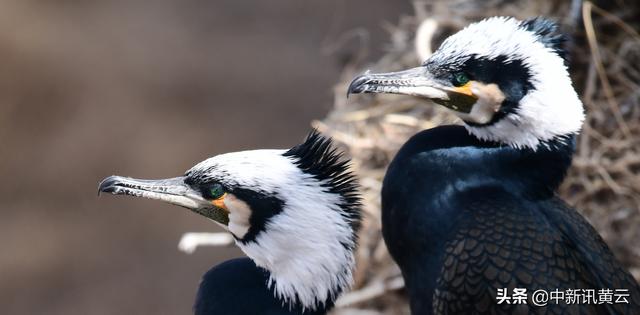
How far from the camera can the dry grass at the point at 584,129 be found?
3.06 meters

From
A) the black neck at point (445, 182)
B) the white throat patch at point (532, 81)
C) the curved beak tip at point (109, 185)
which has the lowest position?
the black neck at point (445, 182)

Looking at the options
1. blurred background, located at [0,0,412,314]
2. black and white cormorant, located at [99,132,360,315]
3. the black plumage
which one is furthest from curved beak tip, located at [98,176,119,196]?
blurred background, located at [0,0,412,314]

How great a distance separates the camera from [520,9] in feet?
11.4

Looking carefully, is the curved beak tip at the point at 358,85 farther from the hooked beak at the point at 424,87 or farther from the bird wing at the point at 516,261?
the bird wing at the point at 516,261

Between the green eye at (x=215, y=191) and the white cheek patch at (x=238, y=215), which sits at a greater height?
the green eye at (x=215, y=191)

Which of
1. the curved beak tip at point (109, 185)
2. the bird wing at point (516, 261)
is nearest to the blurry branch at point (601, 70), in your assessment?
the bird wing at point (516, 261)

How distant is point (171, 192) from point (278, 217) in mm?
206

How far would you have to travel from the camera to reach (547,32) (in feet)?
7.16

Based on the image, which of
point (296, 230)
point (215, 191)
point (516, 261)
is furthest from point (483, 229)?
point (215, 191)

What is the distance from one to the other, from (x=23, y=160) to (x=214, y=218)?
3025 mm

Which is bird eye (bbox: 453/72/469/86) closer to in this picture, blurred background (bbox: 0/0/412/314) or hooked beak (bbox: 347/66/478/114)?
hooked beak (bbox: 347/66/478/114)

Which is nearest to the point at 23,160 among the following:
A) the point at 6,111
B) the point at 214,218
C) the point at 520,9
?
the point at 6,111

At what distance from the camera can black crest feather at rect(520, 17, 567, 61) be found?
216 centimetres

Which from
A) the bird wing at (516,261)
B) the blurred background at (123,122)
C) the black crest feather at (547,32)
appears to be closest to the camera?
the bird wing at (516,261)
